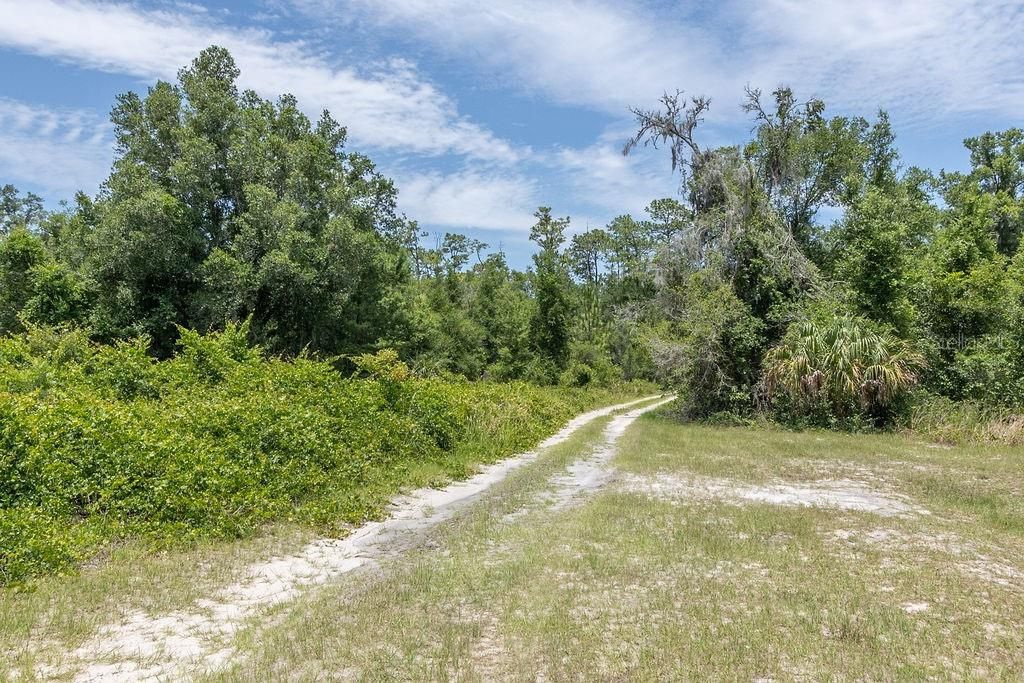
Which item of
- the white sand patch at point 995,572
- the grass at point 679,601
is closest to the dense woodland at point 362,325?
the grass at point 679,601

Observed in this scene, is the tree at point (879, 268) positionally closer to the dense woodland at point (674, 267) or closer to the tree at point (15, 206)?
the dense woodland at point (674, 267)

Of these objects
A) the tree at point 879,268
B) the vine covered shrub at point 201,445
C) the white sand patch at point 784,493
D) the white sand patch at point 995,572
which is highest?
the tree at point 879,268

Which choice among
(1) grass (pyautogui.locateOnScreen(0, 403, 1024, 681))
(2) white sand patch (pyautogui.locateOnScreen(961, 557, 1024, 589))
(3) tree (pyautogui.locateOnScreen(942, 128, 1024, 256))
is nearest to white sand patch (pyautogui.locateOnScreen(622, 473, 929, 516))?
(1) grass (pyautogui.locateOnScreen(0, 403, 1024, 681))

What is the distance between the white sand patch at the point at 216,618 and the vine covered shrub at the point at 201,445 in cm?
78

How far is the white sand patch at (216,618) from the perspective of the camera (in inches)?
160

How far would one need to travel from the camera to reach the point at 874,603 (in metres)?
4.86

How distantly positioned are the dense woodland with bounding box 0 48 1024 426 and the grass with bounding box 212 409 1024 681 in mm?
12337

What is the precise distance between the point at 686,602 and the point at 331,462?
6569 mm

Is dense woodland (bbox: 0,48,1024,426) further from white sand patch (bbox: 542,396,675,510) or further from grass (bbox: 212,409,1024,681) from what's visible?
grass (bbox: 212,409,1024,681)

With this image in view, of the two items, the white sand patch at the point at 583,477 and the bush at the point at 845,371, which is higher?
the bush at the point at 845,371

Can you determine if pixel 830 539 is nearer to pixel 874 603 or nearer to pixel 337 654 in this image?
pixel 874 603

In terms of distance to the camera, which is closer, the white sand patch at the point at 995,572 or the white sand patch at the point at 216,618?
the white sand patch at the point at 216,618

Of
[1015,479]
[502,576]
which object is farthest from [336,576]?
[1015,479]

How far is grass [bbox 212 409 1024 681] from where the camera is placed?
12.9ft
